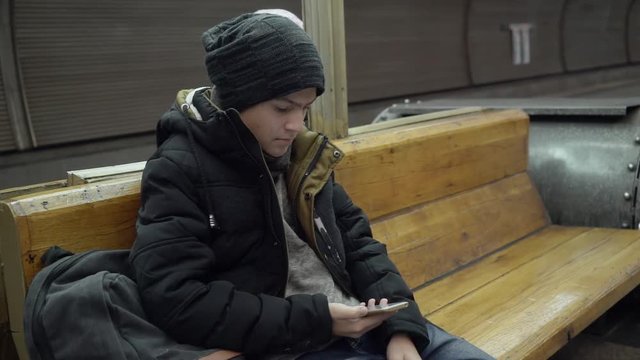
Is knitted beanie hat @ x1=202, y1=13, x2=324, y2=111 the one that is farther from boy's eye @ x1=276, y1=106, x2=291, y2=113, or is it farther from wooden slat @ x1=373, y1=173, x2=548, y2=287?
wooden slat @ x1=373, y1=173, x2=548, y2=287

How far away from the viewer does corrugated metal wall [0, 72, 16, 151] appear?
16.2 feet

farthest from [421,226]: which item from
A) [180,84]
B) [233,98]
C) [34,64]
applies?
[180,84]

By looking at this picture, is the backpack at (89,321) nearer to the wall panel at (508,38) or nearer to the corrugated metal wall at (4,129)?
the corrugated metal wall at (4,129)

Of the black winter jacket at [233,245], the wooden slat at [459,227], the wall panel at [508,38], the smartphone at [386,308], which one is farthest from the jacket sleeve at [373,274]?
the wall panel at [508,38]

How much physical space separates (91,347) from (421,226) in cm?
182

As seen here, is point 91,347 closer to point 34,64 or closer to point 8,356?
point 8,356

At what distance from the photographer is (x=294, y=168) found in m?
1.98

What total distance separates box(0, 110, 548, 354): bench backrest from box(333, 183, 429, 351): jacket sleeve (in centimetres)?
58

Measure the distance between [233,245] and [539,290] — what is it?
154 centimetres

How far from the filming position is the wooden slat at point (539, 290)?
241 cm

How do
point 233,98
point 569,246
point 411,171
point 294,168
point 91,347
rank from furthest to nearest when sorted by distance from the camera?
point 569,246
point 411,171
point 294,168
point 233,98
point 91,347

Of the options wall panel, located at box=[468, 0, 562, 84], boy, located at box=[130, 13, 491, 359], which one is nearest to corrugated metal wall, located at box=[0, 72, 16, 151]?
boy, located at box=[130, 13, 491, 359]

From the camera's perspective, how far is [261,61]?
1733mm

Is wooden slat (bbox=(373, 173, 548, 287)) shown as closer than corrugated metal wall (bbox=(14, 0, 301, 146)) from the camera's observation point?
Yes
